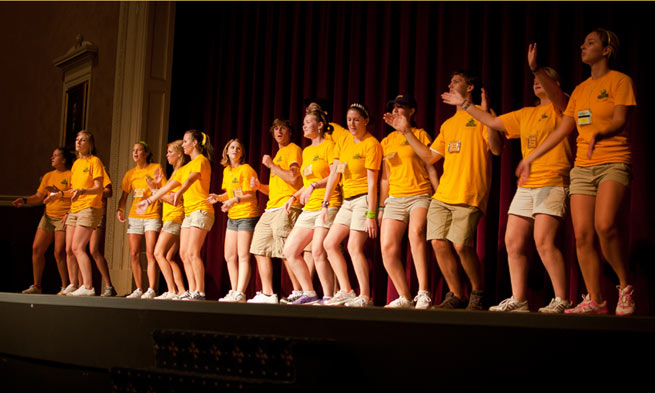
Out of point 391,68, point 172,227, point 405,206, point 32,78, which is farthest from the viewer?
point 32,78

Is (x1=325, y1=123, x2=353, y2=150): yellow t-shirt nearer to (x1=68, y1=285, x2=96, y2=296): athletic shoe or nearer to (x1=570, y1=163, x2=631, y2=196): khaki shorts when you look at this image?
(x1=570, y1=163, x2=631, y2=196): khaki shorts

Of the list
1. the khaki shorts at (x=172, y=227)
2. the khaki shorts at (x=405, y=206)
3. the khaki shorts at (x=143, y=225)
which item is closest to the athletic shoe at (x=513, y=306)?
the khaki shorts at (x=405, y=206)

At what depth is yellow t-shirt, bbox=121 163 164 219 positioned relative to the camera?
629 centimetres

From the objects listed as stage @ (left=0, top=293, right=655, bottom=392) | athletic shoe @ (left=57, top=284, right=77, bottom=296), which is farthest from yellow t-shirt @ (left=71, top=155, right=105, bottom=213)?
stage @ (left=0, top=293, right=655, bottom=392)

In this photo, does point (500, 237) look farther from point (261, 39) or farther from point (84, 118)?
point (84, 118)

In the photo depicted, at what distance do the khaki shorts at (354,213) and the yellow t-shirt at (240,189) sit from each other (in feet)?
3.35

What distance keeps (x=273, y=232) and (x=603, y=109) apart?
276 cm

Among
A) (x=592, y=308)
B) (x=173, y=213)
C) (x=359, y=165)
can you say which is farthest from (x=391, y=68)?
(x=592, y=308)

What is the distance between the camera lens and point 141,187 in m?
6.46

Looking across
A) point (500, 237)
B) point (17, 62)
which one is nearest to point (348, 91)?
point (500, 237)

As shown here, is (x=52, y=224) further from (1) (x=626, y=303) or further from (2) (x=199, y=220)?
(1) (x=626, y=303)

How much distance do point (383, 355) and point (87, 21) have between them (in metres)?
7.43

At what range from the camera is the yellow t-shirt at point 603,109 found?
3609 mm

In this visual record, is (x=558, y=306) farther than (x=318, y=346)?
Yes
